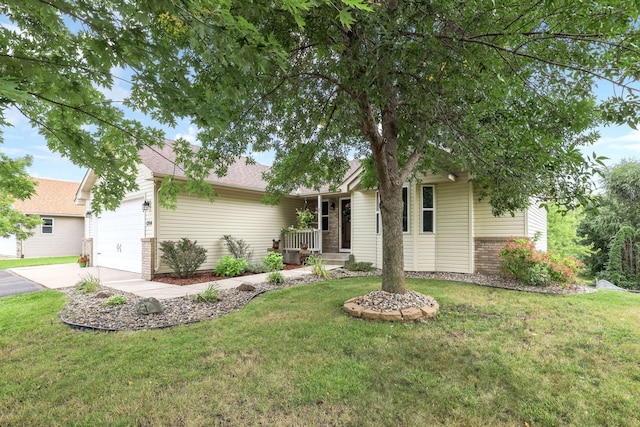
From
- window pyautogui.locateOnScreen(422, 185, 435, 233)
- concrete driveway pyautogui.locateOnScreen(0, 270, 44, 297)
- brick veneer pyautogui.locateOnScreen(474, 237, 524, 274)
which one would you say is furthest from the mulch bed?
brick veneer pyautogui.locateOnScreen(474, 237, 524, 274)

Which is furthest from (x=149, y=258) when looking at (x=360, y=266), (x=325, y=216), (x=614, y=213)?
(x=614, y=213)

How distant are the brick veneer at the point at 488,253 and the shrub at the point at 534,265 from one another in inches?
26.1

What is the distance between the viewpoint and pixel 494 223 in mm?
9461

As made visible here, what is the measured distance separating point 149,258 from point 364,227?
7.12 metres

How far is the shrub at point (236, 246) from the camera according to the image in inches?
449

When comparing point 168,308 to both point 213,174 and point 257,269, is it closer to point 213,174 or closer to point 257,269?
point 257,269

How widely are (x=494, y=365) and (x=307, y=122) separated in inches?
196

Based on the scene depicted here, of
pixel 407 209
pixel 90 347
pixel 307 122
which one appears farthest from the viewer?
pixel 407 209

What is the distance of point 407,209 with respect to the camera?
1033cm

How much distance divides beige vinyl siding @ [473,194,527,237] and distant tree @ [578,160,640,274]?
10.0 metres

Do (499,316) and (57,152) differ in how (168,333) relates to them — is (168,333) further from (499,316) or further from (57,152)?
(499,316)

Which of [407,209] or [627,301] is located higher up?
[407,209]

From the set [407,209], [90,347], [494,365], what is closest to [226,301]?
[90,347]

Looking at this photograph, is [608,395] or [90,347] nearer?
[608,395]
